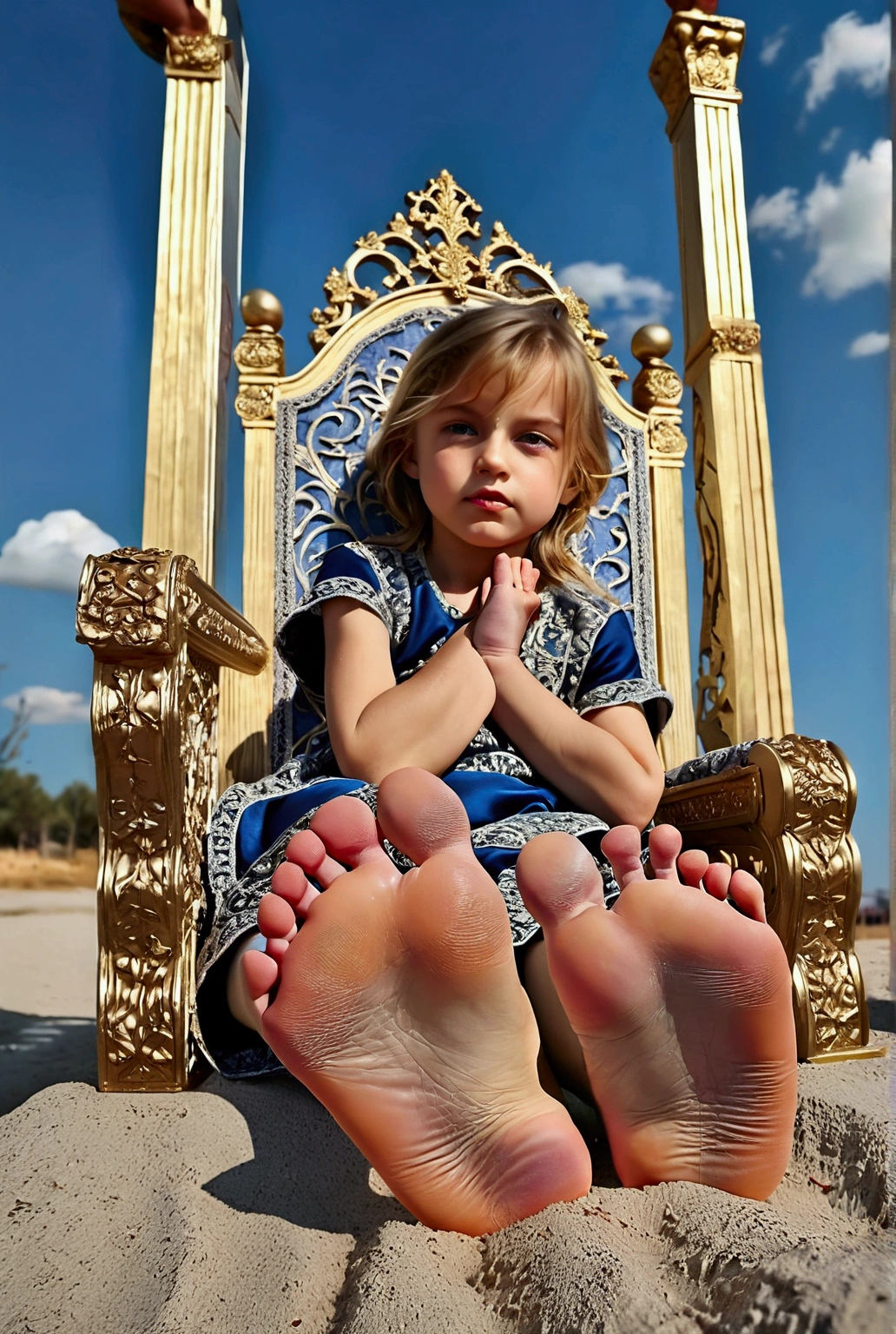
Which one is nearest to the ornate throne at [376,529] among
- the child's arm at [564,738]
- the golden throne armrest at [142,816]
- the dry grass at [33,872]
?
the golden throne armrest at [142,816]

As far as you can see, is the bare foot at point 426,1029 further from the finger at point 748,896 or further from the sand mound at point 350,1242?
the finger at point 748,896

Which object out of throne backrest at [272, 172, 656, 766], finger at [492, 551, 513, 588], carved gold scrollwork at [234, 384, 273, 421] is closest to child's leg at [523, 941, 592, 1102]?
finger at [492, 551, 513, 588]

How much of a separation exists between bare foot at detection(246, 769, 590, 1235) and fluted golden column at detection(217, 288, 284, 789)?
67 centimetres

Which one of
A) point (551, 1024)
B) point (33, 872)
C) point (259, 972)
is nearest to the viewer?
point (259, 972)

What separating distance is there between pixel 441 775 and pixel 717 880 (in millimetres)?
332

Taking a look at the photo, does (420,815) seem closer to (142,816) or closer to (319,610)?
(142,816)

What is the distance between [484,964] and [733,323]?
1263mm

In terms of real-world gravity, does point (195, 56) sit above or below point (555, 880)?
above

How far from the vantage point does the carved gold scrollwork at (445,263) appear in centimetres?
146

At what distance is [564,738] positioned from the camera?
2.84ft

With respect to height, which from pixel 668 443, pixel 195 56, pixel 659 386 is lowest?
pixel 668 443

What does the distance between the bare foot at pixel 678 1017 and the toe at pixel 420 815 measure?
57mm

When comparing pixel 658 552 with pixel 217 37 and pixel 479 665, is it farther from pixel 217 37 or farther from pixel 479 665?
pixel 217 37

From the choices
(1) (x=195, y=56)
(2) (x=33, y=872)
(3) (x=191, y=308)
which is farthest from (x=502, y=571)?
(2) (x=33, y=872)
